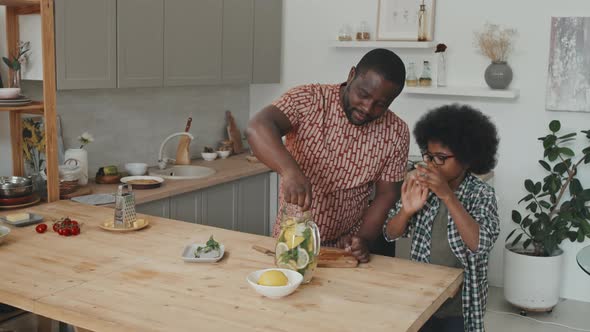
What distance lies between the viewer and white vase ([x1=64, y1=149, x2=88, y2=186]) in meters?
3.49

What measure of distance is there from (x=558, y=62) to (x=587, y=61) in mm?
172

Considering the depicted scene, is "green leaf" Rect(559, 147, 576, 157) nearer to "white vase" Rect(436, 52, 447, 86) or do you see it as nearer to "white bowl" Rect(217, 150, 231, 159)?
"white vase" Rect(436, 52, 447, 86)

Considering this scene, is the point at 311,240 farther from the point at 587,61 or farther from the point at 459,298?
the point at 587,61

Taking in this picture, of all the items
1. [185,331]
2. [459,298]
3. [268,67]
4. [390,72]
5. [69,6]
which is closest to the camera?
[185,331]

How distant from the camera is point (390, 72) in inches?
83.1

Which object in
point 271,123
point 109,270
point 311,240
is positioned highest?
point 271,123

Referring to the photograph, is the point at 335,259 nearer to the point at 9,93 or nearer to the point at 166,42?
the point at 9,93

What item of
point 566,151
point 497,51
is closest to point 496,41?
point 497,51

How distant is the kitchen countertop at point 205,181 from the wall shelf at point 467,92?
47.5 inches

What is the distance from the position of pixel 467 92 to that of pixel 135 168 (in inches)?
86.6

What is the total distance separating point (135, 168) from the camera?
3.96 m

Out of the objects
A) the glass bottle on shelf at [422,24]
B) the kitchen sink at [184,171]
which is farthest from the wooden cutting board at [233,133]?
the glass bottle on shelf at [422,24]

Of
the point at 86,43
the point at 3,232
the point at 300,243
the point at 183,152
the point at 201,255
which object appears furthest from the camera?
the point at 183,152

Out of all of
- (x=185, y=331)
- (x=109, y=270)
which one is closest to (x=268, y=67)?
(x=109, y=270)
